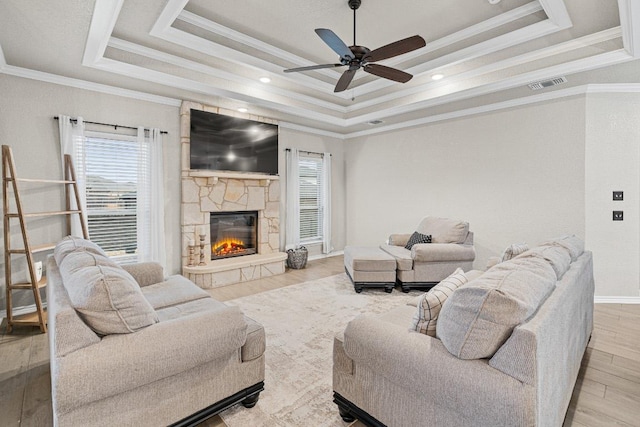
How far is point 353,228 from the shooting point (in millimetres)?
6918

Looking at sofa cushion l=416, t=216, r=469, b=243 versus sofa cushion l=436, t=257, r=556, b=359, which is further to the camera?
sofa cushion l=416, t=216, r=469, b=243

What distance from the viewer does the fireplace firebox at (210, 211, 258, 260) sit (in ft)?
16.5

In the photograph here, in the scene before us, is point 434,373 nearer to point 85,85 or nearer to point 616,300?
point 616,300

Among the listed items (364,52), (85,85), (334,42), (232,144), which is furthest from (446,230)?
(85,85)

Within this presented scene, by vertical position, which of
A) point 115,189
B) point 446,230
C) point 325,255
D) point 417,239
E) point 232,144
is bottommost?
point 325,255

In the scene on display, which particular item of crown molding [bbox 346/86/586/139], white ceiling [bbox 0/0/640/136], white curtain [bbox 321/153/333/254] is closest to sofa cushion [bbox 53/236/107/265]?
white ceiling [bbox 0/0/640/136]

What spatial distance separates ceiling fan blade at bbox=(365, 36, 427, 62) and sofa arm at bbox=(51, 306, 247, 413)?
235cm

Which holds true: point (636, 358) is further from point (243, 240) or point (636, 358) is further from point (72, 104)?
point (72, 104)

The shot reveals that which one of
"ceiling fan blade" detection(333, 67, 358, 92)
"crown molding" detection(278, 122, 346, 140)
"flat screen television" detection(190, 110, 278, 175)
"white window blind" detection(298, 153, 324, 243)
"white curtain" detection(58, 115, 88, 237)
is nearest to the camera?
"ceiling fan blade" detection(333, 67, 358, 92)

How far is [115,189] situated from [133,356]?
131 inches

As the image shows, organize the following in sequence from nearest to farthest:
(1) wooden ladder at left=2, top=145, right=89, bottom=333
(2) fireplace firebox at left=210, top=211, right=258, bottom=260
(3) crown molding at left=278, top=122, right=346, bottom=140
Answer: (1) wooden ladder at left=2, top=145, right=89, bottom=333 < (2) fireplace firebox at left=210, top=211, right=258, bottom=260 < (3) crown molding at left=278, top=122, right=346, bottom=140

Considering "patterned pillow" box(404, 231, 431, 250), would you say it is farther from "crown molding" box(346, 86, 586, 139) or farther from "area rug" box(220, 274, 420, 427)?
"crown molding" box(346, 86, 586, 139)

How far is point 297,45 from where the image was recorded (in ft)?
12.5

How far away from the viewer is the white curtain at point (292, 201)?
19.3 ft
